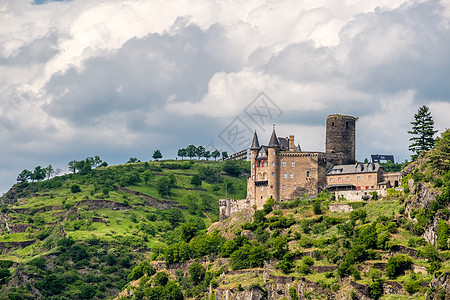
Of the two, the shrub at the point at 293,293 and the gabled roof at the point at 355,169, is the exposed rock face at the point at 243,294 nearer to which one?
the shrub at the point at 293,293

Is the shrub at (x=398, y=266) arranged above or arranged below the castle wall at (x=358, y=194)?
below

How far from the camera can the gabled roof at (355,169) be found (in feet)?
408

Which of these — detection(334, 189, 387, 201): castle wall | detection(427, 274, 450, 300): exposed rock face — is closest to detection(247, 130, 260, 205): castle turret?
detection(334, 189, 387, 201): castle wall

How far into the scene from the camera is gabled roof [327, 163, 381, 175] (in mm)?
124250

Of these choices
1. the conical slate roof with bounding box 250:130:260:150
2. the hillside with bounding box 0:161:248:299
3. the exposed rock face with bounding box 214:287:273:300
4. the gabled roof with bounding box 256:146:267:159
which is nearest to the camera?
the exposed rock face with bounding box 214:287:273:300

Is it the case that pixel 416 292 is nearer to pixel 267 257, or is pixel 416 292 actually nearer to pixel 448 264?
pixel 448 264

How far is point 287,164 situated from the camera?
429 feet

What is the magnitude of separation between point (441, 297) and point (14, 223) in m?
130

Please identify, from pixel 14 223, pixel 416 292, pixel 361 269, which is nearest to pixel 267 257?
pixel 361 269

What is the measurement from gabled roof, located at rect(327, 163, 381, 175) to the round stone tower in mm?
4988

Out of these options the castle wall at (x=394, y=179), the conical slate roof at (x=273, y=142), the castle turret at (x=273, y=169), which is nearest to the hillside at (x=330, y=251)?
the castle wall at (x=394, y=179)

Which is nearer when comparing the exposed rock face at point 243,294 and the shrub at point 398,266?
the shrub at point 398,266

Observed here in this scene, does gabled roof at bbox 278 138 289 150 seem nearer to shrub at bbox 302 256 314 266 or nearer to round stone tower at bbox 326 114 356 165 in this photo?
round stone tower at bbox 326 114 356 165

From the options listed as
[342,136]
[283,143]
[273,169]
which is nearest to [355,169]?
[342,136]
